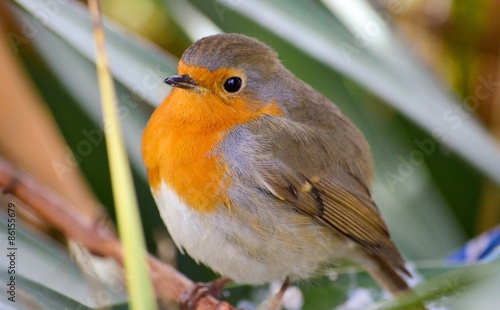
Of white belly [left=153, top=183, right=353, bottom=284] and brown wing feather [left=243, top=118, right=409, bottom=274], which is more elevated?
Answer: brown wing feather [left=243, top=118, right=409, bottom=274]

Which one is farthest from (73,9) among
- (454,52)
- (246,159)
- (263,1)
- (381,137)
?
(454,52)

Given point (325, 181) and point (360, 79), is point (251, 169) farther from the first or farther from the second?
point (360, 79)

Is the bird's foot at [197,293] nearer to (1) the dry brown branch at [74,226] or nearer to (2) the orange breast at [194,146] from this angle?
(1) the dry brown branch at [74,226]
